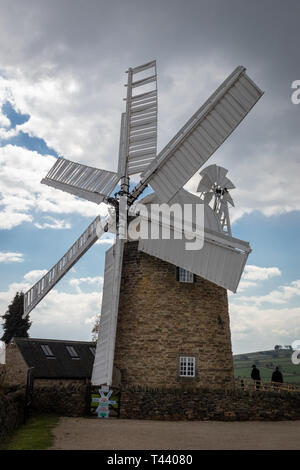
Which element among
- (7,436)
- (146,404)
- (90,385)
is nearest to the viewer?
(7,436)

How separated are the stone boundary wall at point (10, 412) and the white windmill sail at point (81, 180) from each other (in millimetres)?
8063

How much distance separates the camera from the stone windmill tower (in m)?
15.2

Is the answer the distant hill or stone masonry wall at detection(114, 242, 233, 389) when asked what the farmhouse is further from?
the distant hill

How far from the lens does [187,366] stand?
15.9 meters

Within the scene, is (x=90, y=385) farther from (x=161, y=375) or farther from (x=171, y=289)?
(x=171, y=289)

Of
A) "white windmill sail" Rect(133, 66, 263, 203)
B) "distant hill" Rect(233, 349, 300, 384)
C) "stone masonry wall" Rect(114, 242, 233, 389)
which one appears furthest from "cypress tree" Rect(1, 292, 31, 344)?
"distant hill" Rect(233, 349, 300, 384)

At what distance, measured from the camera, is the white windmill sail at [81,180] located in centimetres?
1711

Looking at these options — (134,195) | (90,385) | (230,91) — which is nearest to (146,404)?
(90,385)

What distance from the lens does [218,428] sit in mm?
12570

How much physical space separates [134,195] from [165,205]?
135 centimetres

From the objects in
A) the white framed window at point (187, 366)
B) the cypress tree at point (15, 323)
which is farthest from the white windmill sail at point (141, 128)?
the cypress tree at point (15, 323)

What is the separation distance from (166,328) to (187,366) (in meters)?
1.68

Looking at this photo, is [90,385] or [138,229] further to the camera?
[138,229]

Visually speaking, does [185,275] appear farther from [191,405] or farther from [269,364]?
[269,364]
